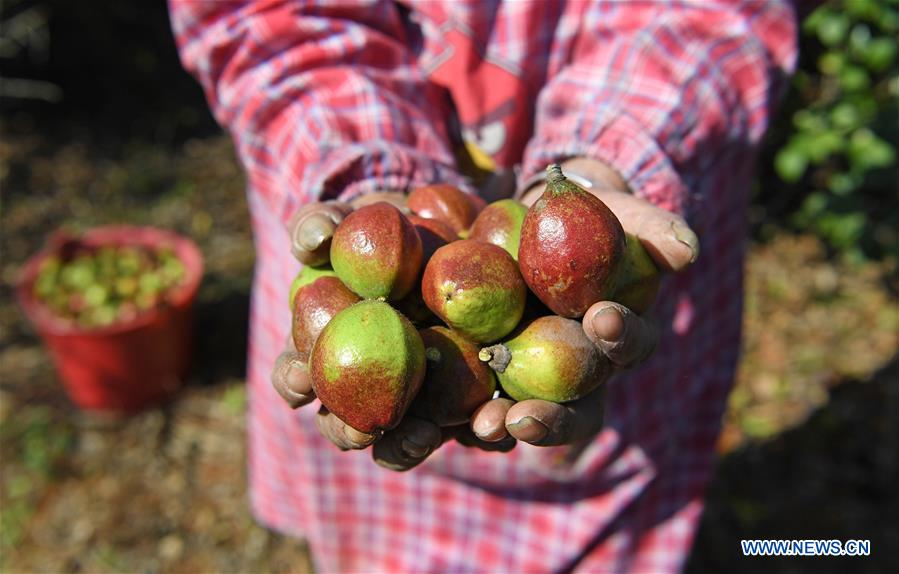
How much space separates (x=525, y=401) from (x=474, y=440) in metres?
0.17

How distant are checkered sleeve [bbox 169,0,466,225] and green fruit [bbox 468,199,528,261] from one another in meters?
0.36

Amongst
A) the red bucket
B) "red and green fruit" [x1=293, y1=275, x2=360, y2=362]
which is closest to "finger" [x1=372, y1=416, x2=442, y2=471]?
"red and green fruit" [x1=293, y1=275, x2=360, y2=362]

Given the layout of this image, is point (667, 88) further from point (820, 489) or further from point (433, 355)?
point (820, 489)

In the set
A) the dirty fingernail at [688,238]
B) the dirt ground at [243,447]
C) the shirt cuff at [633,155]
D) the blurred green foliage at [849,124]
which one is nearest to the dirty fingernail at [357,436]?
the dirty fingernail at [688,238]

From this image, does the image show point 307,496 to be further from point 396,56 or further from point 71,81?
point 71,81

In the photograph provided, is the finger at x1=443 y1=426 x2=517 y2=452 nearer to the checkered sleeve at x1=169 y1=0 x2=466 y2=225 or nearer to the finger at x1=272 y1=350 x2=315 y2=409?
the finger at x1=272 y1=350 x2=315 y2=409

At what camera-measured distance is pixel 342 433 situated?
1.53 metres

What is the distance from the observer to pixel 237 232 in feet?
16.7

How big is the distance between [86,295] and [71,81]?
3.05 m

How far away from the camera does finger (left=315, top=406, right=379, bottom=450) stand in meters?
1.48

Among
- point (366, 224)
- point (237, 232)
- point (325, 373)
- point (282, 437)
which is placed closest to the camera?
point (325, 373)

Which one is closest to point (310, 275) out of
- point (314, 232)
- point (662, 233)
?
point (314, 232)

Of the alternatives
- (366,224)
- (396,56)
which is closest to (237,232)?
(396,56)

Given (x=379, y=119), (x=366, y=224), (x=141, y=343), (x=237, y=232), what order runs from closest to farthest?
(x=366, y=224) → (x=379, y=119) → (x=141, y=343) → (x=237, y=232)
